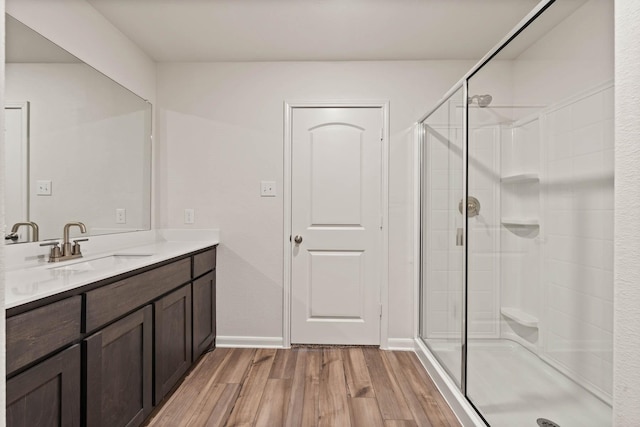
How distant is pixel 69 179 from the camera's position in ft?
6.98

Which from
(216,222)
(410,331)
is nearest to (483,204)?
(410,331)

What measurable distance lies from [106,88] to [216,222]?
122 cm

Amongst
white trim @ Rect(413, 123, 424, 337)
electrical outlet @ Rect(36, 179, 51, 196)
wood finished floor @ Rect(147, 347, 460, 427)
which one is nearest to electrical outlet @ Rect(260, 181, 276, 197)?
white trim @ Rect(413, 123, 424, 337)

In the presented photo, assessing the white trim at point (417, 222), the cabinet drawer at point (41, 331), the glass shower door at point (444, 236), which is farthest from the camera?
the white trim at point (417, 222)

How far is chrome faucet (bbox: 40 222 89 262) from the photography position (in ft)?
6.42

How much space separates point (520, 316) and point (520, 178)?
0.55 meters

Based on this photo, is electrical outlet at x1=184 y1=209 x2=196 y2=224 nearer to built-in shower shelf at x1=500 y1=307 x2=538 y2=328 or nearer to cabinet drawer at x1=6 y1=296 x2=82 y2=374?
cabinet drawer at x1=6 y1=296 x2=82 y2=374

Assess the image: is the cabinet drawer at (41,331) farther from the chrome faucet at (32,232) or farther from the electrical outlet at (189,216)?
the electrical outlet at (189,216)

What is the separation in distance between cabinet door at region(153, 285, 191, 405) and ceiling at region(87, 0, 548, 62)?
172 centimetres

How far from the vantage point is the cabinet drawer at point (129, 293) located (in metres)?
1.49

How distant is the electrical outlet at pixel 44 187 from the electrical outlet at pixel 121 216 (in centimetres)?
66

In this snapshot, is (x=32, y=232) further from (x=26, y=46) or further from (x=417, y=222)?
(x=417, y=222)

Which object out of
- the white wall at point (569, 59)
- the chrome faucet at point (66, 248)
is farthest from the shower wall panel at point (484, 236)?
the chrome faucet at point (66, 248)

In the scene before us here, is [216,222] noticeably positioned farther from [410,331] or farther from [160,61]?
[410,331]
